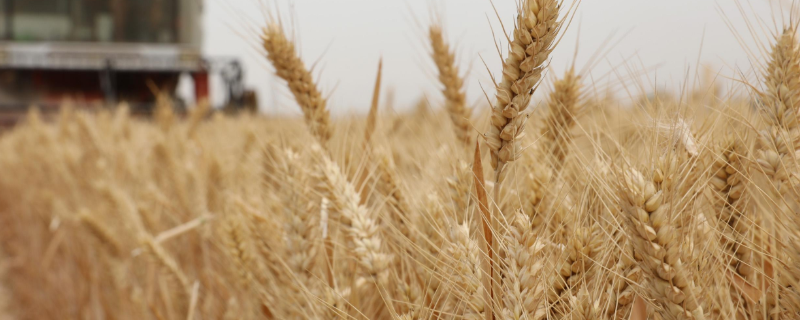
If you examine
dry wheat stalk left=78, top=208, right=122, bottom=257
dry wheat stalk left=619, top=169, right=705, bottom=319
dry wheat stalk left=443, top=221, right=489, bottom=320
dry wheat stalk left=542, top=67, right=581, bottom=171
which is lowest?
dry wheat stalk left=78, top=208, right=122, bottom=257

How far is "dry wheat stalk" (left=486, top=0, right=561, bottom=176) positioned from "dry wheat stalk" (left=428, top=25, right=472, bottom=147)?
0.34 metres

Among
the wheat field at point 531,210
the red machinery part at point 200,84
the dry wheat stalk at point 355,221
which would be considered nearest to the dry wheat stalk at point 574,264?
the wheat field at point 531,210

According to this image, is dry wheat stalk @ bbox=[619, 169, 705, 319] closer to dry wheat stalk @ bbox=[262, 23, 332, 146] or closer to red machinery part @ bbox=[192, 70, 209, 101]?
dry wheat stalk @ bbox=[262, 23, 332, 146]

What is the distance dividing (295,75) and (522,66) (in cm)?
38

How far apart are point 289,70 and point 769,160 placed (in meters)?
0.58

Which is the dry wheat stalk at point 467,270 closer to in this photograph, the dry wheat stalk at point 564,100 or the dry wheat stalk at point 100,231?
the dry wheat stalk at point 564,100

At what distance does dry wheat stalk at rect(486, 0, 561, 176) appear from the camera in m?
0.44

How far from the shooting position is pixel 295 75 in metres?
0.72

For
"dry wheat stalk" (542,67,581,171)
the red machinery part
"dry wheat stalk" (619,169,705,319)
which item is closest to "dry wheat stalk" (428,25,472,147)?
"dry wheat stalk" (542,67,581,171)

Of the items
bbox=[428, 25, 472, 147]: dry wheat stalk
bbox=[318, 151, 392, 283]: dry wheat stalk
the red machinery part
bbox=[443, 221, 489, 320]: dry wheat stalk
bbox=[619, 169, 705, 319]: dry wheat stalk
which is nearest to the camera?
bbox=[619, 169, 705, 319]: dry wheat stalk

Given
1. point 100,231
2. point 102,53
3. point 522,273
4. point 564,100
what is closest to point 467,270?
point 522,273

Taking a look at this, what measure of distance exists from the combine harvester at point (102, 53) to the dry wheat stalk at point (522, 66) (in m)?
8.59

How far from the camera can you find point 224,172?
1.65 m

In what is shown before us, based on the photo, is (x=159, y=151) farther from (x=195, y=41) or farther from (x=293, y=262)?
(x=195, y=41)
